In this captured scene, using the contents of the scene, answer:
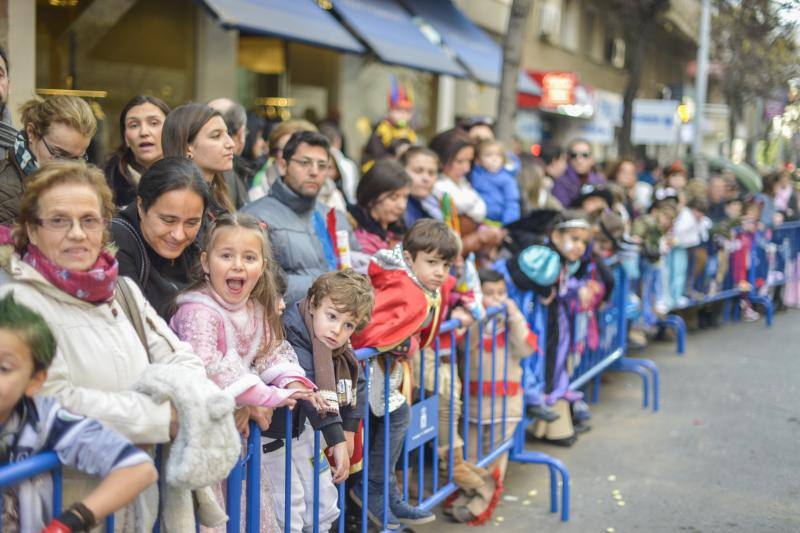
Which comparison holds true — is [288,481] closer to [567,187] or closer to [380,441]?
[380,441]

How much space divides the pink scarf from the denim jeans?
6.37 feet

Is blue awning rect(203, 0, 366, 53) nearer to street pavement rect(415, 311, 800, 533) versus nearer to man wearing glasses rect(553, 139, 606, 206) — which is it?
man wearing glasses rect(553, 139, 606, 206)

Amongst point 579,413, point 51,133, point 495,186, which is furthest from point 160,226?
point 579,413

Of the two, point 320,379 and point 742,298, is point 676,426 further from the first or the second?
point 742,298

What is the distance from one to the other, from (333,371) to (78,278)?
131 centimetres

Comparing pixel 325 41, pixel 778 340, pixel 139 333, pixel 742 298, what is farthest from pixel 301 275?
pixel 742 298

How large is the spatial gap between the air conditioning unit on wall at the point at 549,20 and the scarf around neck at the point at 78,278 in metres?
21.1

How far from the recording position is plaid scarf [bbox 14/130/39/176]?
13.3 ft

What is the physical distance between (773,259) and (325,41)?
22.8 ft

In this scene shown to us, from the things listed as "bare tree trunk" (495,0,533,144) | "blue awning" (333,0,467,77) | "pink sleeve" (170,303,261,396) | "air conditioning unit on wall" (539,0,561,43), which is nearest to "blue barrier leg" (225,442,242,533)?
"pink sleeve" (170,303,261,396)

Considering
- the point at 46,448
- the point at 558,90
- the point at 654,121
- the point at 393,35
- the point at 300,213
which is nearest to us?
the point at 46,448

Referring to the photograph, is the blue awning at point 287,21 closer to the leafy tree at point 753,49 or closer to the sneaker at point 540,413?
the sneaker at point 540,413

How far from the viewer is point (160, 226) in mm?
3535

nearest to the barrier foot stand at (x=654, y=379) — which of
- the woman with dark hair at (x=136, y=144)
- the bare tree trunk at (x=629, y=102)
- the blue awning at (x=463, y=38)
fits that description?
the woman with dark hair at (x=136, y=144)
